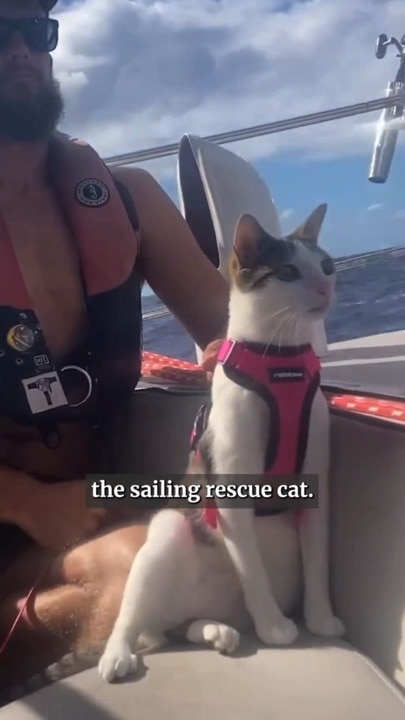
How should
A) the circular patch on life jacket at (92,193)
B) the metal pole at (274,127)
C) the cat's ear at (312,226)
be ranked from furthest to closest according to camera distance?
the metal pole at (274,127)
the circular patch on life jacket at (92,193)
the cat's ear at (312,226)

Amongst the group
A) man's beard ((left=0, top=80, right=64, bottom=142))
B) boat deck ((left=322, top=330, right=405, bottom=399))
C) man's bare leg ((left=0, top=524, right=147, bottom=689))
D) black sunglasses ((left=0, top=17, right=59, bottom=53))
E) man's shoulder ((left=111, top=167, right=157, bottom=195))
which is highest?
black sunglasses ((left=0, top=17, right=59, bottom=53))

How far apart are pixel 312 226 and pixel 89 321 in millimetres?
515

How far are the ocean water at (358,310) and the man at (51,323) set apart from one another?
16 centimetres

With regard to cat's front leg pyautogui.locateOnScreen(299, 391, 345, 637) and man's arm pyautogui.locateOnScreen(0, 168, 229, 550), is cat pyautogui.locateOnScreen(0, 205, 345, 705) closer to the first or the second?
cat's front leg pyautogui.locateOnScreen(299, 391, 345, 637)

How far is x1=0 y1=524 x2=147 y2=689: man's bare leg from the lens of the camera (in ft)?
3.97

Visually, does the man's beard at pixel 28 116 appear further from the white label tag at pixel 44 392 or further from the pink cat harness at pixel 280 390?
the pink cat harness at pixel 280 390

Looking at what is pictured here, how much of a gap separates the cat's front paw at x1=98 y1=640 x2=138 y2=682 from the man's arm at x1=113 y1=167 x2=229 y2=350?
0.69m

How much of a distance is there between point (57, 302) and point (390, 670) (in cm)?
87

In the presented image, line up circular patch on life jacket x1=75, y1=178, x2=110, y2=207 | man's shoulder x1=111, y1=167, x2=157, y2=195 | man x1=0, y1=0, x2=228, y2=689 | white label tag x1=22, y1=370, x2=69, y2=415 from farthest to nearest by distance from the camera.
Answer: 1. man's shoulder x1=111, y1=167, x2=157, y2=195
2. circular patch on life jacket x1=75, y1=178, x2=110, y2=207
3. white label tag x1=22, y1=370, x2=69, y2=415
4. man x1=0, y1=0, x2=228, y2=689

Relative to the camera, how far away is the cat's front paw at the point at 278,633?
105 cm

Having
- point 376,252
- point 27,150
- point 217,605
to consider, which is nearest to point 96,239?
point 27,150

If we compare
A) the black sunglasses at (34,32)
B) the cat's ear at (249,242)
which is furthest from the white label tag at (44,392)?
the black sunglasses at (34,32)

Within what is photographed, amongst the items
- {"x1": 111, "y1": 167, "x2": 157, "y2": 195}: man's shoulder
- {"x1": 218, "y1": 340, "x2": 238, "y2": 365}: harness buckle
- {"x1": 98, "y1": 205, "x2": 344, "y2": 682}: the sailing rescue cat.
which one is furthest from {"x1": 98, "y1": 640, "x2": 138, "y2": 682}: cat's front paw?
{"x1": 111, "y1": 167, "x2": 157, "y2": 195}: man's shoulder

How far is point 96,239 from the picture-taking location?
1.49 metres
